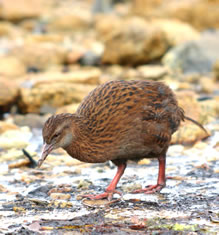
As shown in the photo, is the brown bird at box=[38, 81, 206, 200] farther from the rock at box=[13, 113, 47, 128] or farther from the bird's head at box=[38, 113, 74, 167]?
the rock at box=[13, 113, 47, 128]

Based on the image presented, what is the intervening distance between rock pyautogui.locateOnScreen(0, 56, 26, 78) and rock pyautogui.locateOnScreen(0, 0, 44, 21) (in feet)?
56.1

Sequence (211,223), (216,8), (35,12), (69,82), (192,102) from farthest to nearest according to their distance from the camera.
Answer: (35,12), (216,8), (69,82), (192,102), (211,223)

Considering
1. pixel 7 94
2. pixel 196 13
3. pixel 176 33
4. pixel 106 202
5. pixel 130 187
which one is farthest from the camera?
pixel 196 13

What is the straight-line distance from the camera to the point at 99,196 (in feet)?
20.5

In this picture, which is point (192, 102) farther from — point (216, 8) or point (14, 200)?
point (216, 8)

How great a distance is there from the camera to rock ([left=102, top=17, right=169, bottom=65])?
1736 cm

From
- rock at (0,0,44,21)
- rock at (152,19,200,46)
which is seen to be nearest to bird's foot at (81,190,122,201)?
rock at (152,19,200,46)

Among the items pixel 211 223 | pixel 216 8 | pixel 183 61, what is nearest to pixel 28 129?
pixel 211 223

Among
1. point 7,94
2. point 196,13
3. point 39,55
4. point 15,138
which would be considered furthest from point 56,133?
point 196,13

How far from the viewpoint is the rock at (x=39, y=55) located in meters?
17.8

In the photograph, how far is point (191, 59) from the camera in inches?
671

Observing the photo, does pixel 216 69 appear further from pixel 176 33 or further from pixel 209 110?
pixel 176 33

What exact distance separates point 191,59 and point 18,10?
65.8 feet

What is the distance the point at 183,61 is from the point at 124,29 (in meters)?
2.26
